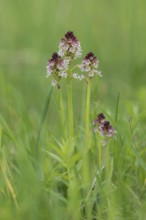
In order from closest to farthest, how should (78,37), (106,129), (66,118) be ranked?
1. (106,129)
2. (66,118)
3. (78,37)

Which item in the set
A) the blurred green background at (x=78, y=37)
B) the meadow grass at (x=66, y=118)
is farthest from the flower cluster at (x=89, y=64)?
the blurred green background at (x=78, y=37)

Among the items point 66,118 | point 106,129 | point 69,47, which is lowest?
point 106,129

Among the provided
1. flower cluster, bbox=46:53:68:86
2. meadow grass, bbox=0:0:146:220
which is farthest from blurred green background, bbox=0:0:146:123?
flower cluster, bbox=46:53:68:86

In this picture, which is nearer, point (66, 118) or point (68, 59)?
point (68, 59)

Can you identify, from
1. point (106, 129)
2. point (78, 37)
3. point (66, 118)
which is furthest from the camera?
point (78, 37)

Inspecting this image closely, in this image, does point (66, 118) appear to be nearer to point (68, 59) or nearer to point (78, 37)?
point (68, 59)

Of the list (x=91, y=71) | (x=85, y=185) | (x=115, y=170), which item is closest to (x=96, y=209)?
(x=85, y=185)

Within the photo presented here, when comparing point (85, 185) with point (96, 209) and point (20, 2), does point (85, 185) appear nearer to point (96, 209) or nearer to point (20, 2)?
point (96, 209)

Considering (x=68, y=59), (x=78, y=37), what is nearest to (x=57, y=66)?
(x=68, y=59)
